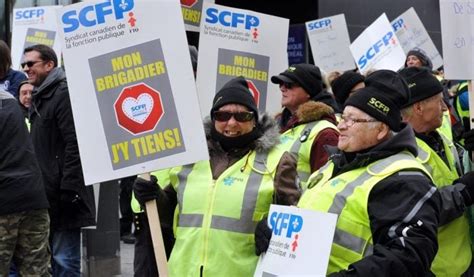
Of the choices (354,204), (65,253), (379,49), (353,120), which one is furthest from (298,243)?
(379,49)

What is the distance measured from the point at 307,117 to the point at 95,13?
173 centimetres

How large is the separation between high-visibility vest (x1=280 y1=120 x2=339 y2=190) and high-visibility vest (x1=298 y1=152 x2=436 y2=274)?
5.61 ft

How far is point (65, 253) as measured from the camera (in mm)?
7336

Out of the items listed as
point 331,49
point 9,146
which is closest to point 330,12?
point 331,49

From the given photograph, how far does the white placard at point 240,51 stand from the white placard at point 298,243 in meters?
2.47

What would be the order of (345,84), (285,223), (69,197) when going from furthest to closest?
(345,84)
(69,197)
(285,223)

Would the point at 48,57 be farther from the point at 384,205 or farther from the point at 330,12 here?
the point at 330,12

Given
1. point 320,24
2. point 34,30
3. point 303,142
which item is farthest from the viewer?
point 320,24

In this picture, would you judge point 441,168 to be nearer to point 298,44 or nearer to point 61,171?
point 61,171

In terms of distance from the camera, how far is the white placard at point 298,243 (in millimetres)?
Result: 3711

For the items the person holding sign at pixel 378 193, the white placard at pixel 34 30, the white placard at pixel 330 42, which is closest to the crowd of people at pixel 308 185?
the person holding sign at pixel 378 193

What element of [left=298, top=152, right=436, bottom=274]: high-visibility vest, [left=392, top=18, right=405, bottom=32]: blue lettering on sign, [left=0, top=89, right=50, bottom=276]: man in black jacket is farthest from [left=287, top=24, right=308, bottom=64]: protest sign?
[left=298, top=152, right=436, bottom=274]: high-visibility vest

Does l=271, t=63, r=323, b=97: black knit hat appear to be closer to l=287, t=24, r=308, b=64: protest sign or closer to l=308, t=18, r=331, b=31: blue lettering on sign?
l=308, t=18, r=331, b=31: blue lettering on sign

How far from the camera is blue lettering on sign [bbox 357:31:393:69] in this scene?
9.83 metres
